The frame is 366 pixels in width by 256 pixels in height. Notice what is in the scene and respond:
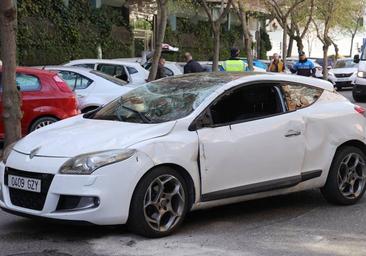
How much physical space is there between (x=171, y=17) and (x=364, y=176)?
28372 mm

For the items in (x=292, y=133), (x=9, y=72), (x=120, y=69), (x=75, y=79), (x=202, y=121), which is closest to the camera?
(x=202, y=121)

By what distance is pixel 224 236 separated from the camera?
5.73m

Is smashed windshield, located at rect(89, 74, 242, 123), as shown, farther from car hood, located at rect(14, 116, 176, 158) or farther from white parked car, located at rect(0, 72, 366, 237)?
car hood, located at rect(14, 116, 176, 158)

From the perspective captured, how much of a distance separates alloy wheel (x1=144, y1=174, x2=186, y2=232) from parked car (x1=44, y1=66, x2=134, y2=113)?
735cm

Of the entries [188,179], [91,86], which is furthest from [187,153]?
[91,86]

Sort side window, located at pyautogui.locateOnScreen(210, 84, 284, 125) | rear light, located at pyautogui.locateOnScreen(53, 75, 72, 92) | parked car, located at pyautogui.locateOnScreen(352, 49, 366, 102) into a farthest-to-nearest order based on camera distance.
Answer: parked car, located at pyautogui.locateOnScreen(352, 49, 366, 102)
rear light, located at pyautogui.locateOnScreen(53, 75, 72, 92)
side window, located at pyautogui.locateOnScreen(210, 84, 284, 125)

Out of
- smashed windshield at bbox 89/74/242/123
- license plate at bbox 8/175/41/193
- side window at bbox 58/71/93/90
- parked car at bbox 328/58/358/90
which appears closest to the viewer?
license plate at bbox 8/175/41/193

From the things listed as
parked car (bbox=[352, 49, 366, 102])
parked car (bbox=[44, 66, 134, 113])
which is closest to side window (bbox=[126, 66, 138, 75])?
parked car (bbox=[44, 66, 134, 113])

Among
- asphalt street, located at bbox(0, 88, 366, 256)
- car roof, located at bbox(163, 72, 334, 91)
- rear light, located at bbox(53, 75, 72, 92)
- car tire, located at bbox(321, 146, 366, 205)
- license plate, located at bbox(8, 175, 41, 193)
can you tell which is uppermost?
car roof, located at bbox(163, 72, 334, 91)

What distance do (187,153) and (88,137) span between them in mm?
877

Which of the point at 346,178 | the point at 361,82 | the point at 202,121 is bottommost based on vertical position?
the point at 361,82

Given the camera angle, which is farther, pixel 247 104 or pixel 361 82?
pixel 361 82

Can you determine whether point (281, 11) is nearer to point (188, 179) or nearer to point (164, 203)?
point (188, 179)

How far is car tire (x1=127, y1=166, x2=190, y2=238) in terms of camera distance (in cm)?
544
